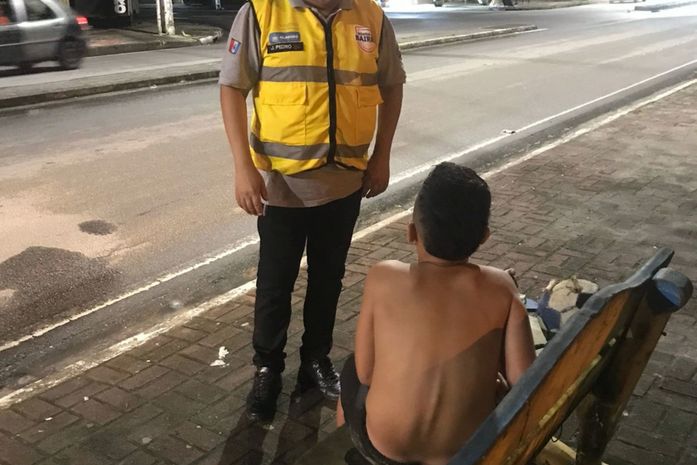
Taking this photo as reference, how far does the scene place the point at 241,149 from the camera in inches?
119

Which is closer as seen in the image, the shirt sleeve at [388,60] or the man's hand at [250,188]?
the man's hand at [250,188]

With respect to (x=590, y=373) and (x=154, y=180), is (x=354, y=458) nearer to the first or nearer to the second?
(x=590, y=373)

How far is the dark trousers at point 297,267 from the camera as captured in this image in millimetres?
3211

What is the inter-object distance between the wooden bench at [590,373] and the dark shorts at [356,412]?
484mm

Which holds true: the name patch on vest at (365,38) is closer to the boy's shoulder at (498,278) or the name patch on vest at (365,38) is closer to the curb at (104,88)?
the boy's shoulder at (498,278)

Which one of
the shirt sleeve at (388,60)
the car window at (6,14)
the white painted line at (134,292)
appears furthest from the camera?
the car window at (6,14)

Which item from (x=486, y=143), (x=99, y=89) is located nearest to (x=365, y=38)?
(x=486, y=143)

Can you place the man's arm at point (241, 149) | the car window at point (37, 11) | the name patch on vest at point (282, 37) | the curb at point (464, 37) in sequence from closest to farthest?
the name patch on vest at point (282, 37), the man's arm at point (241, 149), the car window at point (37, 11), the curb at point (464, 37)

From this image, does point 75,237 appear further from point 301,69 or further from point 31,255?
point 301,69

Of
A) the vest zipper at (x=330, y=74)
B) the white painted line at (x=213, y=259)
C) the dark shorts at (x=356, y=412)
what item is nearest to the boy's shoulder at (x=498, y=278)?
the dark shorts at (x=356, y=412)

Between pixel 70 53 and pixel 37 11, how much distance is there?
100 cm

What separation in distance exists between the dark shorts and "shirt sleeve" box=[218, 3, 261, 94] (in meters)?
1.16

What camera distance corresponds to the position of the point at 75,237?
19.4 feet

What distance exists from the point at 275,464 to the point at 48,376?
148 centimetres
